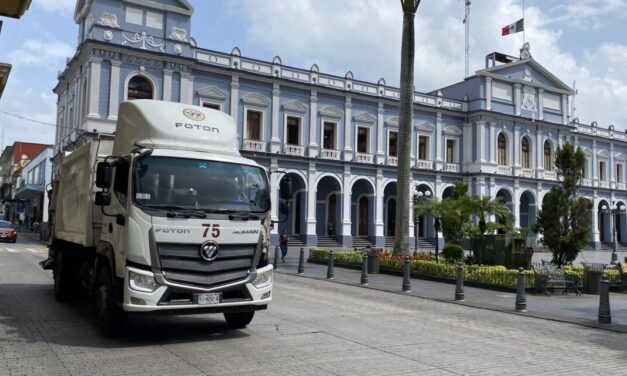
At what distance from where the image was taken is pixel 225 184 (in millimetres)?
8141

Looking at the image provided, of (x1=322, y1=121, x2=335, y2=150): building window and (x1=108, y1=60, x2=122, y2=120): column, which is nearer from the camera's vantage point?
(x1=108, y1=60, x2=122, y2=120): column

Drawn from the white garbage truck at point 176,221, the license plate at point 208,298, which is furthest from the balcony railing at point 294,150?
the license plate at point 208,298

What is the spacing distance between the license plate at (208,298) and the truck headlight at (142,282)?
1.92 ft

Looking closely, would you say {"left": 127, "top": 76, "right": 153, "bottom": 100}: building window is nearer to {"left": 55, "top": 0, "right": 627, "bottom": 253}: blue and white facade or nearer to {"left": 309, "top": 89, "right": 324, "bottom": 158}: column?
{"left": 55, "top": 0, "right": 627, "bottom": 253}: blue and white facade

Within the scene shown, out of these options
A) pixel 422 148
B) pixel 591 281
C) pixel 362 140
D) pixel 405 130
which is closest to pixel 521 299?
pixel 591 281

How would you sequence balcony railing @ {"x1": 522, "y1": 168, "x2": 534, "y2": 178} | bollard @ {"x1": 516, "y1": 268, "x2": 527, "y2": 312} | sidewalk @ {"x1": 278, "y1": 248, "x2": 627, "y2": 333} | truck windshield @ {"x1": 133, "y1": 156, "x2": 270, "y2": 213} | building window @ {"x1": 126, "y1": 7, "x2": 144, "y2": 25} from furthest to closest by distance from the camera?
balcony railing @ {"x1": 522, "y1": 168, "x2": 534, "y2": 178}
building window @ {"x1": 126, "y1": 7, "x2": 144, "y2": 25}
bollard @ {"x1": 516, "y1": 268, "x2": 527, "y2": 312}
sidewalk @ {"x1": 278, "y1": 248, "x2": 627, "y2": 333}
truck windshield @ {"x1": 133, "y1": 156, "x2": 270, "y2": 213}

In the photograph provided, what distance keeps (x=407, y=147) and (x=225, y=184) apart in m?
13.9

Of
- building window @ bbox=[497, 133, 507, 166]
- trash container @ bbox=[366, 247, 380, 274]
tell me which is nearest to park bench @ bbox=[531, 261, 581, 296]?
trash container @ bbox=[366, 247, 380, 274]

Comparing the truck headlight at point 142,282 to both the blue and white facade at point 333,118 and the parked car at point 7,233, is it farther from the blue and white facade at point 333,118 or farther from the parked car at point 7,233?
the parked car at point 7,233

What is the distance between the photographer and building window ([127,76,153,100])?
107ft

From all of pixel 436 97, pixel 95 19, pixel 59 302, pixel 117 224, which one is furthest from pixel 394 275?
pixel 436 97

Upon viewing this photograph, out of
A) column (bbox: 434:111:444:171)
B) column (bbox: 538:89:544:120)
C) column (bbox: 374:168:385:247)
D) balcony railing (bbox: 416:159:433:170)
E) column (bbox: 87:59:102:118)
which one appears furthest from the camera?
column (bbox: 538:89:544:120)

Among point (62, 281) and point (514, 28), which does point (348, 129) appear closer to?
point (514, 28)

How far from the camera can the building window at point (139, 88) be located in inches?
1280
